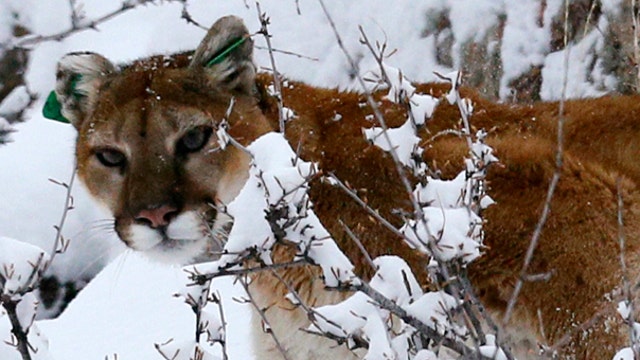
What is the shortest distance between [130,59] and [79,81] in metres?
3.55

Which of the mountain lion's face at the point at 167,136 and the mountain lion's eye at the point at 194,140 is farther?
the mountain lion's eye at the point at 194,140

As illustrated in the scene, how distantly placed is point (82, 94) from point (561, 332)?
2345 millimetres

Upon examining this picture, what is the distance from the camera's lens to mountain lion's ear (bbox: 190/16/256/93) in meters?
4.35

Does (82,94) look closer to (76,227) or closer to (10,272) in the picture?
(10,272)

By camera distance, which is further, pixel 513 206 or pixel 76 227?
pixel 76 227

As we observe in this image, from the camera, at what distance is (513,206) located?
3814mm

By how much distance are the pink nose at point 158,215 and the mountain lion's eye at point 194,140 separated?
1.05 feet

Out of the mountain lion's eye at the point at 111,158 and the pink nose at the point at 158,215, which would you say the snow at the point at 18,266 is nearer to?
the pink nose at the point at 158,215

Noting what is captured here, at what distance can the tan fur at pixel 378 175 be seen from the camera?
3.66 meters

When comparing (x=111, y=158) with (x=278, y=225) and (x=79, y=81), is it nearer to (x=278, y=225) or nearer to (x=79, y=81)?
(x=79, y=81)

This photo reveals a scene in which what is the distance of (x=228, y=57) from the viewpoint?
14.4 feet

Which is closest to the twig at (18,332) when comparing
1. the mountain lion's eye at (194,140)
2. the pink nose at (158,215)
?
the pink nose at (158,215)

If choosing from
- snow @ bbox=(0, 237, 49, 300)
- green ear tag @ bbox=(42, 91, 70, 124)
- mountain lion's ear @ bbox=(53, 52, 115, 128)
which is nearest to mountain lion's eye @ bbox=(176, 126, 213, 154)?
mountain lion's ear @ bbox=(53, 52, 115, 128)

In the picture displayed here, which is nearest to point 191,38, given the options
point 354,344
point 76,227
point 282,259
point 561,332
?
point 76,227
